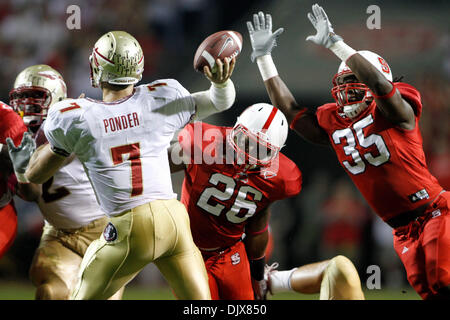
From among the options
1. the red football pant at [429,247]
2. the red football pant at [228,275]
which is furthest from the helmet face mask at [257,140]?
the red football pant at [429,247]

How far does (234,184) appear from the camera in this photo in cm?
337

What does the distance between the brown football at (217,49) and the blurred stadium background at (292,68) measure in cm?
306

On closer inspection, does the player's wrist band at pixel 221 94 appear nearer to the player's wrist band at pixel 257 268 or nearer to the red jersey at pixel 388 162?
the red jersey at pixel 388 162

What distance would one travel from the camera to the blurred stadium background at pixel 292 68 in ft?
19.9

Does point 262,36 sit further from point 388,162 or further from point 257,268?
point 257,268

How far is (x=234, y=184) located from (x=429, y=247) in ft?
3.69

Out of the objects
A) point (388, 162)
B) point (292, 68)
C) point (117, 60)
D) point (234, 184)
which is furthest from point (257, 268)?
point (292, 68)

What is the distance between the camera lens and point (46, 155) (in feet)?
9.50

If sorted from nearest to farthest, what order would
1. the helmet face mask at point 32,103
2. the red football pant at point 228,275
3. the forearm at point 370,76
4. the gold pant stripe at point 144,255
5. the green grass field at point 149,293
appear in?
the gold pant stripe at point 144,255 → the forearm at point 370,76 → the red football pant at point 228,275 → the helmet face mask at point 32,103 → the green grass field at point 149,293

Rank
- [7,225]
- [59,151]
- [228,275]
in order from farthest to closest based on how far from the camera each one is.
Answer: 1. [7,225]
2. [228,275]
3. [59,151]

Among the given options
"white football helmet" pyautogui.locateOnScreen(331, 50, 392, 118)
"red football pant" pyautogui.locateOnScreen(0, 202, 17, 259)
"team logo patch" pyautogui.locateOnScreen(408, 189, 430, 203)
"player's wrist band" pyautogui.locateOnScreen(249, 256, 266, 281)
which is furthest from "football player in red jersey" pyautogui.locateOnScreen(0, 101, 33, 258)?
"team logo patch" pyautogui.locateOnScreen(408, 189, 430, 203)

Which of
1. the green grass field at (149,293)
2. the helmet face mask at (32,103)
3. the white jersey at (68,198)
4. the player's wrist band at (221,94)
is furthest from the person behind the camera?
the green grass field at (149,293)

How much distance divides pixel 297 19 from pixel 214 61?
429 cm
